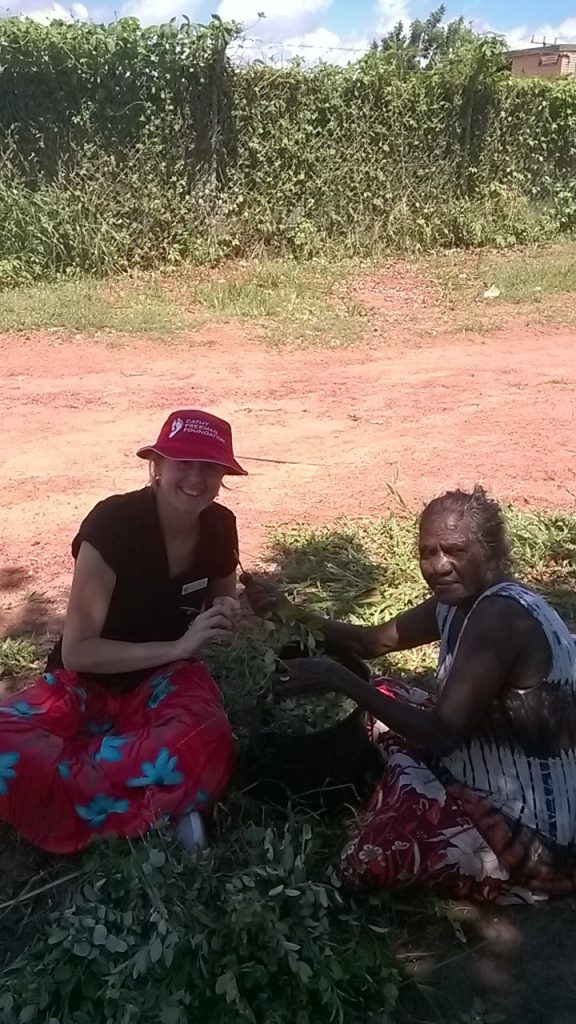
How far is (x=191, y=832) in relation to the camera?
7.94 ft

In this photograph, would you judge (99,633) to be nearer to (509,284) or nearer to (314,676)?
(314,676)

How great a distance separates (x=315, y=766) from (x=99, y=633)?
2.17ft

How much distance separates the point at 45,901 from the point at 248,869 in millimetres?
560

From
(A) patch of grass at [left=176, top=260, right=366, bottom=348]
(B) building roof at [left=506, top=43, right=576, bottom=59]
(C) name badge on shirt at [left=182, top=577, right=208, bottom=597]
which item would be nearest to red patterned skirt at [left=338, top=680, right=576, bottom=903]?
(C) name badge on shirt at [left=182, top=577, right=208, bottom=597]

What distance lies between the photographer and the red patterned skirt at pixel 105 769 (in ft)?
7.93

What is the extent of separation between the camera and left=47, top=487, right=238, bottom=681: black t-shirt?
8.38ft

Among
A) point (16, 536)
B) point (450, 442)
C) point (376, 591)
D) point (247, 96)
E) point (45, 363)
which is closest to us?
point (376, 591)

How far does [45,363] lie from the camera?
287 inches

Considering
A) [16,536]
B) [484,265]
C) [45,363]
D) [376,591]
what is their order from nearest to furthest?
[376,591] < [16,536] < [45,363] < [484,265]

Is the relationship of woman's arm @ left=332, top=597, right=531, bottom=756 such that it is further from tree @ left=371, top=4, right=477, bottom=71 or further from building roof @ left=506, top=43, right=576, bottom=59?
building roof @ left=506, top=43, right=576, bottom=59

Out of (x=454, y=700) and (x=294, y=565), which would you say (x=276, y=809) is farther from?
(x=294, y=565)

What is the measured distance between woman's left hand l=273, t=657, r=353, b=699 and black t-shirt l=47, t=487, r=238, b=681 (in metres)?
0.44

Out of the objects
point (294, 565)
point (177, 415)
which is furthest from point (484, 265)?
point (177, 415)

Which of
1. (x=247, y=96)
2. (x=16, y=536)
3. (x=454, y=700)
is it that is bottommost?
(x=16, y=536)
